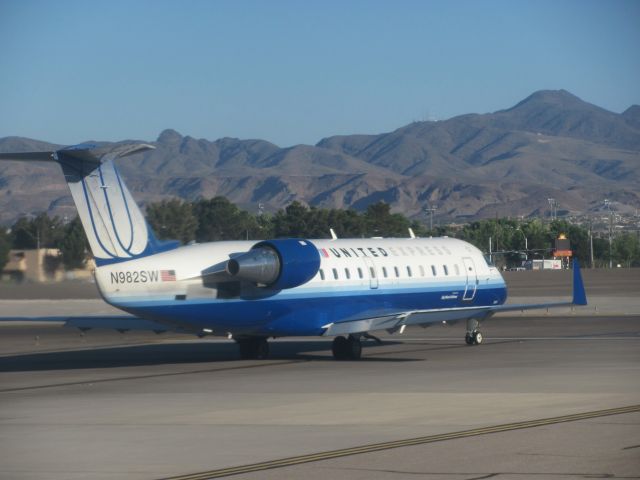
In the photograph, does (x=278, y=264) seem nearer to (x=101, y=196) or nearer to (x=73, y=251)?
(x=101, y=196)

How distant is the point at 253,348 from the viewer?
36562 mm

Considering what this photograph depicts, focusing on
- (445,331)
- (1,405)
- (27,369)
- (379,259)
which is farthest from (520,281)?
(1,405)

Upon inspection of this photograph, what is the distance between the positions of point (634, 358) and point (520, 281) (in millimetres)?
74810

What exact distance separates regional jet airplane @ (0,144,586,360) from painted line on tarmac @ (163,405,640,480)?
13.5 m

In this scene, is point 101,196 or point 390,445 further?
point 101,196

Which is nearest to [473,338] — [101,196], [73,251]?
[101,196]

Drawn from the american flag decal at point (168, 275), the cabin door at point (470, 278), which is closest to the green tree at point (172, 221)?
the cabin door at point (470, 278)

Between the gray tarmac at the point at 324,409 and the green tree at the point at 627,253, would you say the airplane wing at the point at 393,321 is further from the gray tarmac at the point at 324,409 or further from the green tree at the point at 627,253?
the green tree at the point at 627,253

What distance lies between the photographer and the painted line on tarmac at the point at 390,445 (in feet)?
53.2

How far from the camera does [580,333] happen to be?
146 feet

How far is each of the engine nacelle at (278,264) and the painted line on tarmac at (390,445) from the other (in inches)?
545

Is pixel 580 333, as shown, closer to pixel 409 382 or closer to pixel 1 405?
pixel 409 382

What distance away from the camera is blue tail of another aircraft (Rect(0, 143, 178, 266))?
3117cm

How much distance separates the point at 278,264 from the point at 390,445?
16464 mm
